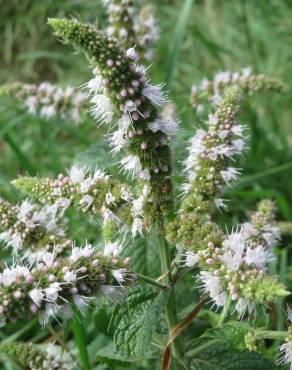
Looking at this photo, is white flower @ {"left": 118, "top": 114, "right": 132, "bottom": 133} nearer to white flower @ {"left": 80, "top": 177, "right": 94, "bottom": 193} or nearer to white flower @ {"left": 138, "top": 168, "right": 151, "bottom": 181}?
white flower @ {"left": 138, "top": 168, "right": 151, "bottom": 181}

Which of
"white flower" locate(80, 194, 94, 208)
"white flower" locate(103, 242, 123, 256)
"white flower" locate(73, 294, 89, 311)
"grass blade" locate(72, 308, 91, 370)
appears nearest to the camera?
"white flower" locate(73, 294, 89, 311)

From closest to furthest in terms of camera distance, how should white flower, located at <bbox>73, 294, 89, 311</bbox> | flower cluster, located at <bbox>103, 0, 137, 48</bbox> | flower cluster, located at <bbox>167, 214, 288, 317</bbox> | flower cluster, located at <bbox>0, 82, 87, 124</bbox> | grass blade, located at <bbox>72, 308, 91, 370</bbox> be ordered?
flower cluster, located at <bbox>167, 214, 288, 317</bbox>
white flower, located at <bbox>73, 294, 89, 311</bbox>
grass blade, located at <bbox>72, 308, 91, 370</bbox>
flower cluster, located at <bbox>103, 0, 137, 48</bbox>
flower cluster, located at <bbox>0, 82, 87, 124</bbox>

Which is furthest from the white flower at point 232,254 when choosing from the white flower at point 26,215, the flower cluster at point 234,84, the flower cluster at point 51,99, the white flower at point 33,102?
the white flower at point 33,102

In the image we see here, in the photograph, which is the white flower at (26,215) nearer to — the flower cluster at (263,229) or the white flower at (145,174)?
the white flower at (145,174)

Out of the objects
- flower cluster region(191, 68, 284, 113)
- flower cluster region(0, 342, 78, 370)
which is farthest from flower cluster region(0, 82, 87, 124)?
flower cluster region(0, 342, 78, 370)

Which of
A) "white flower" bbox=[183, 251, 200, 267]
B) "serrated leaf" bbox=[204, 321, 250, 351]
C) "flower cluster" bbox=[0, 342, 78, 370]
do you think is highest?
"white flower" bbox=[183, 251, 200, 267]

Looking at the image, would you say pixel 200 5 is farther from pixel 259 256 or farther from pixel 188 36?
pixel 259 256
